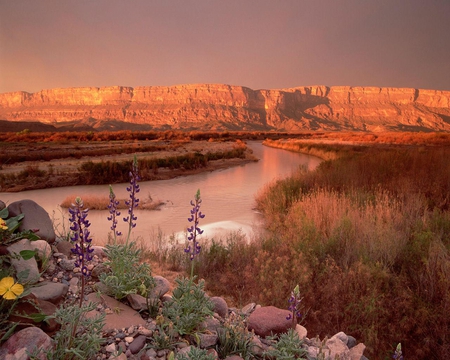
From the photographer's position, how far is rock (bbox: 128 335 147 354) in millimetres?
2625

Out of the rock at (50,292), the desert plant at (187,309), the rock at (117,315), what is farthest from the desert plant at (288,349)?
the rock at (50,292)

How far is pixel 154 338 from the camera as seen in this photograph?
2760 millimetres

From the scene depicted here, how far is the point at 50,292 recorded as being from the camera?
117 inches

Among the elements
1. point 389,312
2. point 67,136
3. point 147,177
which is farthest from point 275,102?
point 389,312

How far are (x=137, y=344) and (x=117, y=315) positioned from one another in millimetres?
437

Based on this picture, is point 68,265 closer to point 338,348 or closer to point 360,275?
point 338,348

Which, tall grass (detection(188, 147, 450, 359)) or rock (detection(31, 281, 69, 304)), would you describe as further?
tall grass (detection(188, 147, 450, 359))

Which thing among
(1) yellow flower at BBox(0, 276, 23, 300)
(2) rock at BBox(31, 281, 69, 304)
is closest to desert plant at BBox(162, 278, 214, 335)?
(2) rock at BBox(31, 281, 69, 304)

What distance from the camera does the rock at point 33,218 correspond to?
3859mm

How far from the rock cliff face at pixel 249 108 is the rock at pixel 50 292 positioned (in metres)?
137

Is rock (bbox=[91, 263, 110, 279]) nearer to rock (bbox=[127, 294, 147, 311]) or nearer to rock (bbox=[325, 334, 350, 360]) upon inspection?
rock (bbox=[127, 294, 147, 311])

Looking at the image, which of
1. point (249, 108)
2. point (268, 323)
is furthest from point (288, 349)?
point (249, 108)

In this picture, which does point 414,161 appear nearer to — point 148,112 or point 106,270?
point 106,270

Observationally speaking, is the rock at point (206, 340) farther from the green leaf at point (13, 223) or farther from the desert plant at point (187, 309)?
the green leaf at point (13, 223)
